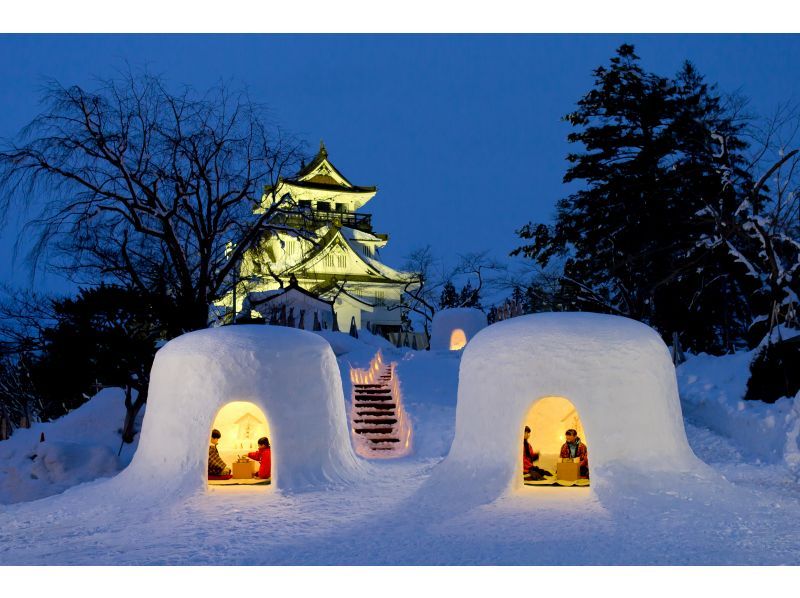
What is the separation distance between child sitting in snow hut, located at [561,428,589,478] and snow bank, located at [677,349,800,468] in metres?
4.01

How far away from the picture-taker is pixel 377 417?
53.0 feet

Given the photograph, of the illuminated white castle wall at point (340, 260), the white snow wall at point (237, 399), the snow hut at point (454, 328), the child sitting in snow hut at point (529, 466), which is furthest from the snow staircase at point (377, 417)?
the illuminated white castle wall at point (340, 260)

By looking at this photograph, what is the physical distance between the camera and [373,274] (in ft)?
118

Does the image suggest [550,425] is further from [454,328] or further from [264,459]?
[454,328]

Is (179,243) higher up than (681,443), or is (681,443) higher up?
(179,243)

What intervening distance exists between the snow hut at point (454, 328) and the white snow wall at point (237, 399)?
51.9 ft

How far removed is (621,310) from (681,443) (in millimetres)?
13105

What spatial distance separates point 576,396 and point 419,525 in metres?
2.28

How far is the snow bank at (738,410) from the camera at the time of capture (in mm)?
12406

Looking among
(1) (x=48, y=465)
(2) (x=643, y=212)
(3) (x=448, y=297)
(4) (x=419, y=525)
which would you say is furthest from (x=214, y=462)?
(3) (x=448, y=297)

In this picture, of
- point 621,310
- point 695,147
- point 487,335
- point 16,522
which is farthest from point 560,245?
point 16,522

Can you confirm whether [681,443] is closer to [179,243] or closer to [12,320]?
[179,243]

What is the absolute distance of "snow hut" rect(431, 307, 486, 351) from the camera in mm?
26250

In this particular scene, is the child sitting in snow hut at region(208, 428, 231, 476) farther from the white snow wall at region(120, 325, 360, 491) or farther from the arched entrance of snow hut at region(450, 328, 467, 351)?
the arched entrance of snow hut at region(450, 328, 467, 351)
